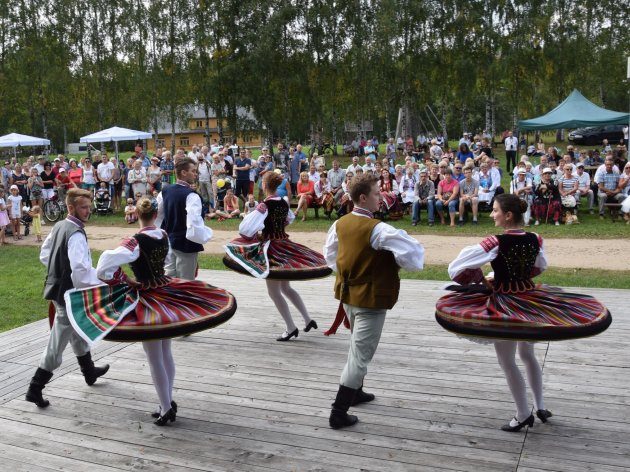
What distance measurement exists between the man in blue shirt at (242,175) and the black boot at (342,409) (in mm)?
13043

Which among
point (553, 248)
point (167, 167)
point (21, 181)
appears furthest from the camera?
point (21, 181)

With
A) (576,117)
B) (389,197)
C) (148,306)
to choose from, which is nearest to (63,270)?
(148,306)

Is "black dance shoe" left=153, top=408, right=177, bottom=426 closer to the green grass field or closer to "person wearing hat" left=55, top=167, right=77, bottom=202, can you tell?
the green grass field

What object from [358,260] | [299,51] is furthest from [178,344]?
[299,51]

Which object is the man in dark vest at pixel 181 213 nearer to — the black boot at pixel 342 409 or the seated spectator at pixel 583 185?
the black boot at pixel 342 409

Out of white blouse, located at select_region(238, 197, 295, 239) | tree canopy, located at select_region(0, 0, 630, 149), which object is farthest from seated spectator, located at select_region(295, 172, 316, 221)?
tree canopy, located at select_region(0, 0, 630, 149)

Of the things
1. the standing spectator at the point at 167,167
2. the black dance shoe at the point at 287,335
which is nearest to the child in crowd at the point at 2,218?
the standing spectator at the point at 167,167

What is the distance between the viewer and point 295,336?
5.99 m

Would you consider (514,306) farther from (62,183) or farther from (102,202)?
(62,183)

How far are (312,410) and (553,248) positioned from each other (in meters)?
7.59

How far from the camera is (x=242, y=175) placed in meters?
16.8

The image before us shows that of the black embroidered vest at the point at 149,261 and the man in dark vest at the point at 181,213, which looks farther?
the man in dark vest at the point at 181,213

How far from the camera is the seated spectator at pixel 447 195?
533 inches

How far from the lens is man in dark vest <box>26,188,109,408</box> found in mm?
4344
